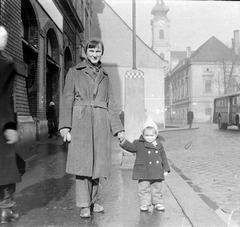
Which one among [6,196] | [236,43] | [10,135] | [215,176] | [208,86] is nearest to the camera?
[10,135]

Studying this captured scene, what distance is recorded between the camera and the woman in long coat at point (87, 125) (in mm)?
3148

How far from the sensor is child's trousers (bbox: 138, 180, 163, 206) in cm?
345

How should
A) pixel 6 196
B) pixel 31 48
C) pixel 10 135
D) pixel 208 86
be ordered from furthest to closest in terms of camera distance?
pixel 208 86
pixel 31 48
pixel 6 196
pixel 10 135

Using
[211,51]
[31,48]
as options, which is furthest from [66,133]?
[211,51]

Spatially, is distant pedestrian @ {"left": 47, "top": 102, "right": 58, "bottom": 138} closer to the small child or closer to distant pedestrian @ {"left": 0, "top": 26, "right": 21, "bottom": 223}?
the small child

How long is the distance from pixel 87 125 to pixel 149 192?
107cm

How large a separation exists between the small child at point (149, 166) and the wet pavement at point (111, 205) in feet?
0.46

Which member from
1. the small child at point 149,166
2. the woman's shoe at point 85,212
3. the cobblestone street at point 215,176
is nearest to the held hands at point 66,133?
the small child at point 149,166

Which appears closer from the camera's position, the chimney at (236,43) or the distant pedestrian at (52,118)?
the chimney at (236,43)

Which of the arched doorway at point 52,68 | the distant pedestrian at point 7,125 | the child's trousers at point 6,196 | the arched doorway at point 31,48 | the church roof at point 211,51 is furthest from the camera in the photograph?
the arched doorway at point 52,68

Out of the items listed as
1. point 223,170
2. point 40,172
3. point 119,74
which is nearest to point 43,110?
point 40,172

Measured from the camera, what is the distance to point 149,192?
350 centimetres

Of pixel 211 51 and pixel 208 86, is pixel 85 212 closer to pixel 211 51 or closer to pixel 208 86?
pixel 211 51

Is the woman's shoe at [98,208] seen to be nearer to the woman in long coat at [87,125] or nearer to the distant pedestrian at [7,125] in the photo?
the woman in long coat at [87,125]
